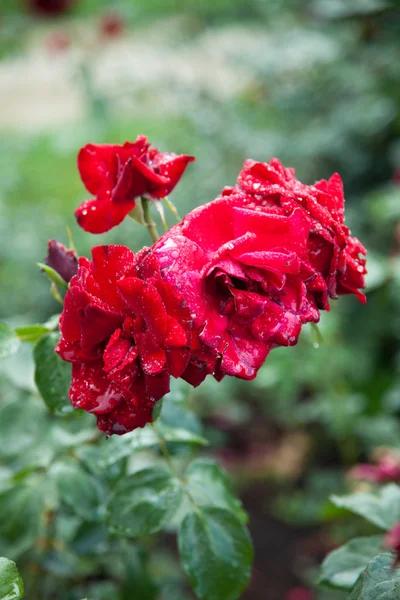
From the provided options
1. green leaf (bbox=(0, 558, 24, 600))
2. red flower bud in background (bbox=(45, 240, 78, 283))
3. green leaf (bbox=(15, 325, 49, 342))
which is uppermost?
red flower bud in background (bbox=(45, 240, 78, 283))

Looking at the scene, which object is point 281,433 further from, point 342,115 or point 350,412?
point 342,115

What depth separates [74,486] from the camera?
786 millimetres

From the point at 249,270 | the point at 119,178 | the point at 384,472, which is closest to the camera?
the point at 249,270

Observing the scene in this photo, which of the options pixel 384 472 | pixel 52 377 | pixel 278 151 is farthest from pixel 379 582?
pixel 278 151

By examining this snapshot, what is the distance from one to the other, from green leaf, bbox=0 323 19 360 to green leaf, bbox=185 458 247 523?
268 mm

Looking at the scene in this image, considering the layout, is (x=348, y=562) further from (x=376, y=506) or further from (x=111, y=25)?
(x=111, y=25)

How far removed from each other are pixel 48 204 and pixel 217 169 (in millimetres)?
1138

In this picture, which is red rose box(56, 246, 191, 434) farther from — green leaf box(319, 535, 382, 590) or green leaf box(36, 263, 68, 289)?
green leaf box(319, 535, 382, 590)

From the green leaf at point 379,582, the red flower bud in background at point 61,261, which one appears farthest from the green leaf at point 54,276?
the green leaf at point 379,582

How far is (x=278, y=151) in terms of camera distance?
2.22m

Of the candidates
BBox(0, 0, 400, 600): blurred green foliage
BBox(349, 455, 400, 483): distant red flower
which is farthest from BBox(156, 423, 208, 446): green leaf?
BBox(0, 0, 400, 600): blurred green foliage

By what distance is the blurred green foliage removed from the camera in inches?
69.9

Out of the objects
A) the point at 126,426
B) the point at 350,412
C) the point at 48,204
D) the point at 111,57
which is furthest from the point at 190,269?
the point at 48,204

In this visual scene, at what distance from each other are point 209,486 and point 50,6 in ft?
8.85
